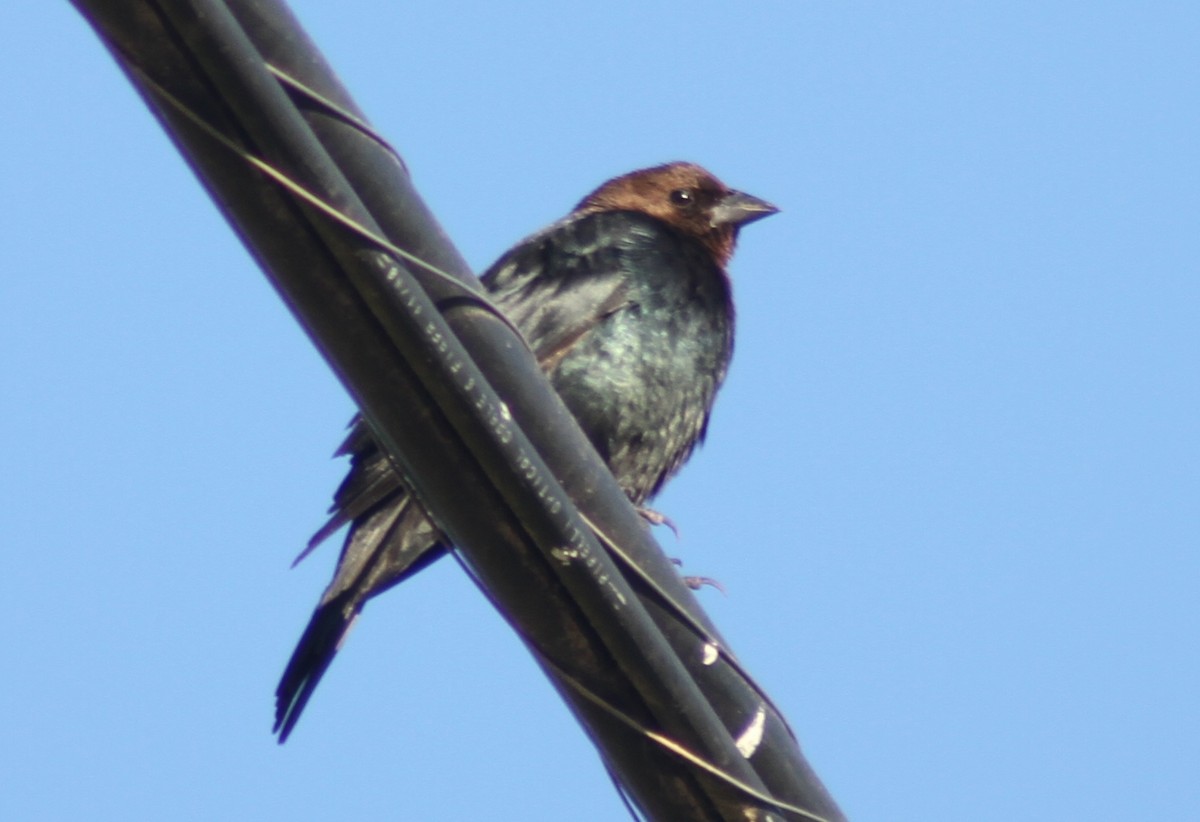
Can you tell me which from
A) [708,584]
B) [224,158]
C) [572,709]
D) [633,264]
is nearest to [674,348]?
[633,264]

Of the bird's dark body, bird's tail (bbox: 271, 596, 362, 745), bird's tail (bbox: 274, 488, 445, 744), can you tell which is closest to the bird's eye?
the bird's dark body

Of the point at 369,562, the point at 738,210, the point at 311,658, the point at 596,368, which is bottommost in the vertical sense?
the point at 311,658

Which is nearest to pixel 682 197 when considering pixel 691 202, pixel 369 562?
pixel 691 202

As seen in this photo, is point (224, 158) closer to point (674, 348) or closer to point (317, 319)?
point (317, 319)

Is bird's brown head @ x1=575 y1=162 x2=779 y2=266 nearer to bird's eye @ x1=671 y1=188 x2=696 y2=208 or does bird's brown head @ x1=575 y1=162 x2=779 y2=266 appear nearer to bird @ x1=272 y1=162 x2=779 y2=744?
bird's eye @ x1=671 y1=188 x2=696 y2=208

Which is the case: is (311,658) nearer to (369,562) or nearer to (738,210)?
(369,562)

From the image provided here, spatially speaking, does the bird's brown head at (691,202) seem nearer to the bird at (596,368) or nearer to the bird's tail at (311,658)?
the bird at (596,368)
